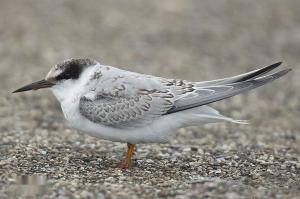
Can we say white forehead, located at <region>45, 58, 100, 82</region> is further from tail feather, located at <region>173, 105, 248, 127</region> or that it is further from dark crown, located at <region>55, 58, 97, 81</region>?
tail feather, located at <region>173, 105, 248, 127</region>

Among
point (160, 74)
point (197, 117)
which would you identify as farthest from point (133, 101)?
point (160, 74)

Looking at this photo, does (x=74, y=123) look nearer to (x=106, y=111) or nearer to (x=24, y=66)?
(x=106, y=111)

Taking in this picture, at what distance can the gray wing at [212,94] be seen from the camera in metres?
5.76

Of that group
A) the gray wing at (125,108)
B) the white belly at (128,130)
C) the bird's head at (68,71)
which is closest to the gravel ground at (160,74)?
the white belly at (128,130)

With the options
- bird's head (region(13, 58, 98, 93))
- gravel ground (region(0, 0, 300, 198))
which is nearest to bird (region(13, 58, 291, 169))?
bird's head (region(13, 58, 98, 93))

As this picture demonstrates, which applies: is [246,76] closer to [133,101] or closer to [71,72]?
[133,101]

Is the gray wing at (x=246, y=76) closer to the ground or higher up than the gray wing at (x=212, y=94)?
higher up

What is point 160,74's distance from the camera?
10.3m

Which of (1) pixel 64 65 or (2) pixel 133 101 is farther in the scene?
(1) pixel 64 65

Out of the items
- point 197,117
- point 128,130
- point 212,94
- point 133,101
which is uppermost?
point 212,94

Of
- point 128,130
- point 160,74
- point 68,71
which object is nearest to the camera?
point 128,130

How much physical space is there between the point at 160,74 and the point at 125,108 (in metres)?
4.63

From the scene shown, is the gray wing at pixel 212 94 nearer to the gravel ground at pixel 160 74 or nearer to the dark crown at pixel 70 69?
the gravel ground at pixel 160 74

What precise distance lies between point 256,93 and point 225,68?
3.97 feet
